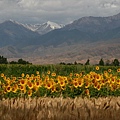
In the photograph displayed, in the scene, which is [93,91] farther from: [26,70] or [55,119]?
[26,70]

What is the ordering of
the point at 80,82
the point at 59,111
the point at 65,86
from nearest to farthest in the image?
the point at 59,111 < the point at 80,82 < the point at 65,86

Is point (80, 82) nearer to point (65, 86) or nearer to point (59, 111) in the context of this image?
point (65, 86)

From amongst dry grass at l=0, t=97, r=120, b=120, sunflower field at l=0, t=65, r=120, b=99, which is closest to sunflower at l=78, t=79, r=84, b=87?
sunflower field at l=0, t=65, r=120, b=99

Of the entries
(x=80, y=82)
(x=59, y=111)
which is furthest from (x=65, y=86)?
(x=59, y=111)

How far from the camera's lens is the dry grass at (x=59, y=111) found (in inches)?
118

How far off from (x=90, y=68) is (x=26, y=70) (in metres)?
6.88

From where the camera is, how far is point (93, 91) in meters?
11.2

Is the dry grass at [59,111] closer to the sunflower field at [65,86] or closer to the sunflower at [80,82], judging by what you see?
the sunflower field at [65,86]

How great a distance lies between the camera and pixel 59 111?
3.28 m

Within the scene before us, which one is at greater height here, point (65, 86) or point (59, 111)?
point (59, 111)

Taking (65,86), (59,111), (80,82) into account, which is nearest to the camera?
(59,111)

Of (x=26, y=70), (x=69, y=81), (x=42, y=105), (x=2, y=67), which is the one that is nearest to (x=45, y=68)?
(x=26, y=70)

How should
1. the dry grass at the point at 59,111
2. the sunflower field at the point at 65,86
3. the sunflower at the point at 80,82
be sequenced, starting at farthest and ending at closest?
the sunflower at the point at 80,82 < the sunflower field at the point at 65,86 < the dry grass at the point at 59,111

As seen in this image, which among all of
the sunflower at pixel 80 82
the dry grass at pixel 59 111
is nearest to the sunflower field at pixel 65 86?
the sunflower at pixel 80 82
